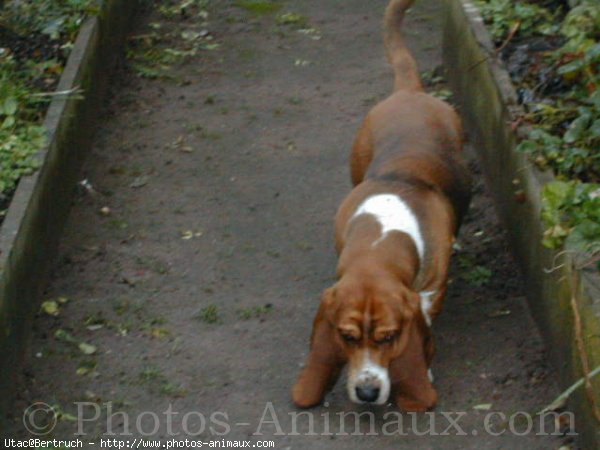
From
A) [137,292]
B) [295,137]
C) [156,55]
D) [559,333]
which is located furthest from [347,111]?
[559,333]

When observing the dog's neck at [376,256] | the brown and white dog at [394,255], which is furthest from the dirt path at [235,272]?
the dog's neck at [376,256]

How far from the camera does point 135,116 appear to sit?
8.70 m

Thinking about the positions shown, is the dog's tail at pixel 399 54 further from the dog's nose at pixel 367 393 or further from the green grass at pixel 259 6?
the green grass at pixel 259 6

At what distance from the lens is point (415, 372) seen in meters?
5.38

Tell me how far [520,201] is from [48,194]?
2.39 metres

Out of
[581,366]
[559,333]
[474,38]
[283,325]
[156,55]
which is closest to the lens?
[581,366]

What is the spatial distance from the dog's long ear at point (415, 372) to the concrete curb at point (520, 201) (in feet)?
1.86

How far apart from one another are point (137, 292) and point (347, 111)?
102 inches

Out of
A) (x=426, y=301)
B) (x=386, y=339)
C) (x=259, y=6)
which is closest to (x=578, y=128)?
(x=426, y=301)

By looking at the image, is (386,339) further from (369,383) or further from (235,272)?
(235,272)

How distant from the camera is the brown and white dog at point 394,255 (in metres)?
5.17

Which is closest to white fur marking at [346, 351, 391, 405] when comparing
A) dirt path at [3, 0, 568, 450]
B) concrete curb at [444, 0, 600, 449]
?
dirt path at [3, 0, 568, 450]

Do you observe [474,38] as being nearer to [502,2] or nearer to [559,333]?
[502,2]

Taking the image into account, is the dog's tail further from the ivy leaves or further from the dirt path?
the ivy leaves
